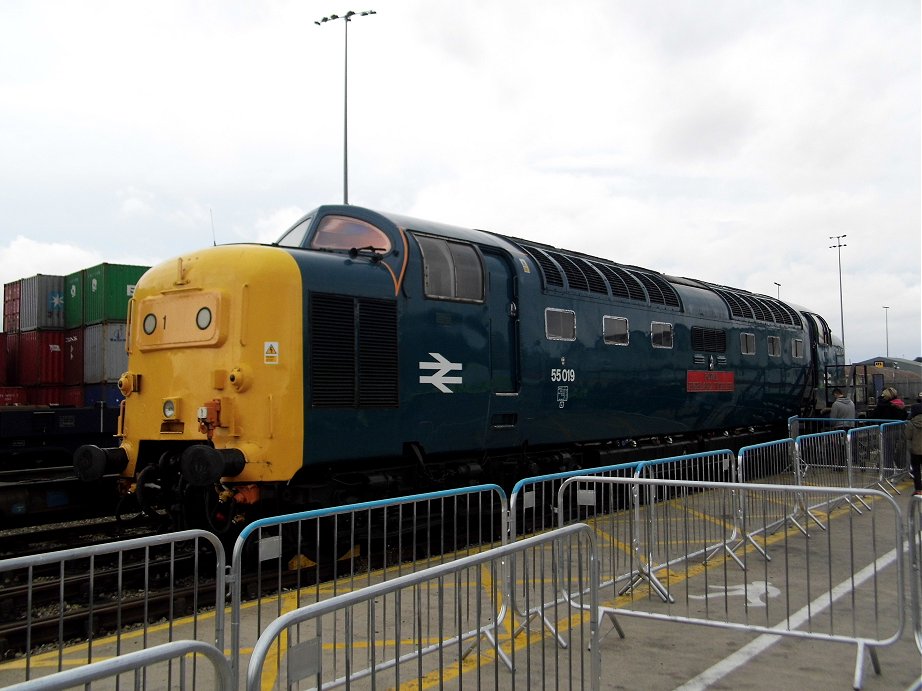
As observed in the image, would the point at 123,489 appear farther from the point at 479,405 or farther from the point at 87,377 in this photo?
the point at 87,377

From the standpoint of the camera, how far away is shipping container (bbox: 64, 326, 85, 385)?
1852cm

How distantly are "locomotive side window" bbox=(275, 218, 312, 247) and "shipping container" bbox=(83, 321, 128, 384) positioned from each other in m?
8.82

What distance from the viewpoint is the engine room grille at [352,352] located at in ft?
26.4

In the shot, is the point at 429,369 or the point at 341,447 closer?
the point at 341,447

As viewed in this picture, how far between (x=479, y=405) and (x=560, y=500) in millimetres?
3193

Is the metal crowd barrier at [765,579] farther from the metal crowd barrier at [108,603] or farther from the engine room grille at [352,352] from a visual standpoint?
the metal crowd barrier at [108,603]

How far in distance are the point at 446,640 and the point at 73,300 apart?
17156mm

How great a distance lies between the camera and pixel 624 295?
1244 centimetres

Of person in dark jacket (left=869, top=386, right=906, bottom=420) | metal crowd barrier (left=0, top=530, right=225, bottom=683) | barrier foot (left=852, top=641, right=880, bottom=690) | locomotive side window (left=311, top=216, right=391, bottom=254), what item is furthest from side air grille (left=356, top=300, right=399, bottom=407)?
person in dark jacket (left=869, top=386, right=906, bottom=420)

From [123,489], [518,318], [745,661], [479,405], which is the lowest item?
[745,661]

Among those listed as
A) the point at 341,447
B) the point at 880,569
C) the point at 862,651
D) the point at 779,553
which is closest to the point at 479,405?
the point at 341,447

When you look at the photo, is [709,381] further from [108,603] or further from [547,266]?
[108,603]

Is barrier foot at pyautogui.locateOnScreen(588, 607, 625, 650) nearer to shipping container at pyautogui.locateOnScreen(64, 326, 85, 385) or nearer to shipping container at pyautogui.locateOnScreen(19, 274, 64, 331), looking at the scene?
shipping container at pyautogui.locateOnScreen(64, 326, 85, 385)

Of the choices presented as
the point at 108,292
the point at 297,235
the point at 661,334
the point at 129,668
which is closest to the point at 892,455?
the point at 661,334
